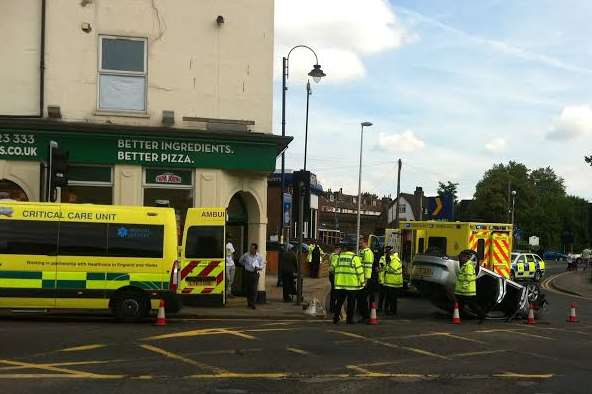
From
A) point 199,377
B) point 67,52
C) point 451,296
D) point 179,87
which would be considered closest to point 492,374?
point 199,377

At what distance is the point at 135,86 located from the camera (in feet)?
59.5

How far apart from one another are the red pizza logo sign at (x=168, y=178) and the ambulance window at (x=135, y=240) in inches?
167

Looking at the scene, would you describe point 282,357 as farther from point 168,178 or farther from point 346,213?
point 346,213

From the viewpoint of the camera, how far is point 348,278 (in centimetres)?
1442

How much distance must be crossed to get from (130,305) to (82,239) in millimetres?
1617

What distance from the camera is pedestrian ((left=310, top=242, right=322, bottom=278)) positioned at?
32188 millimetres

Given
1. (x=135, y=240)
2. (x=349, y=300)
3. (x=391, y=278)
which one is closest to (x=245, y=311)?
(x=349, y=300)

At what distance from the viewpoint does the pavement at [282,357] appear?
7965 millimetres

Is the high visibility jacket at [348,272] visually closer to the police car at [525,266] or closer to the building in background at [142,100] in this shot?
the building in background at [142,100]

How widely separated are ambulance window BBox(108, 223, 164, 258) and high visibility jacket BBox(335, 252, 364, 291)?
3728 mm

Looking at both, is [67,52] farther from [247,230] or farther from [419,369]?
[419,369]

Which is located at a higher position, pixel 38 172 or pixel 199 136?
pixel 199 136

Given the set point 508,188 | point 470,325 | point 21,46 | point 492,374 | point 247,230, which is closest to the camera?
point 492,374

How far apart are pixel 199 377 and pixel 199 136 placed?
1034 cm
